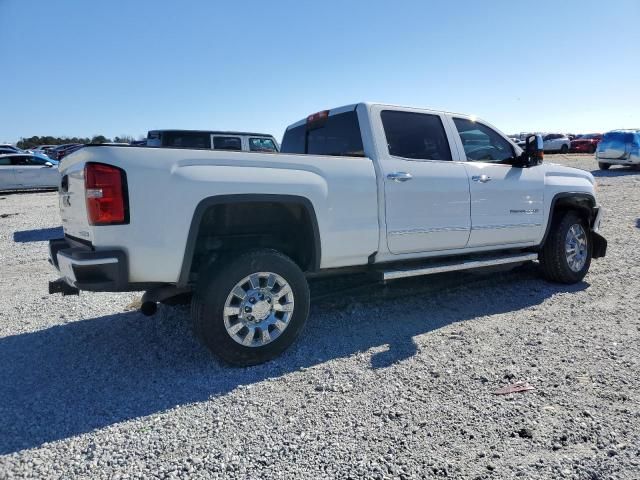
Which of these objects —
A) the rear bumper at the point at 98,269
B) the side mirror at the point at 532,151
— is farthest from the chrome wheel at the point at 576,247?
the rear bumper at the point at 98,269

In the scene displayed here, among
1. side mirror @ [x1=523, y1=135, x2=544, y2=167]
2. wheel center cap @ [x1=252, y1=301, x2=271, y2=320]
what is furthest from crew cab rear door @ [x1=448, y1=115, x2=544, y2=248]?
wheel center cap @ [x1=252, y1=301, x2=271, y2=320]

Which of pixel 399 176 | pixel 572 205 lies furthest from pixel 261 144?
pixel 399 176

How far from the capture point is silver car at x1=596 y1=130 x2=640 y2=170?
18.8 m

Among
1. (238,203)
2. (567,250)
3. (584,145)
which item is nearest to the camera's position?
(238,203)

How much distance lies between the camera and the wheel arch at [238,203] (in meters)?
3.03

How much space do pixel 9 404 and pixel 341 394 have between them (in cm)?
213

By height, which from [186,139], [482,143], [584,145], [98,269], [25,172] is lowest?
[98,269]

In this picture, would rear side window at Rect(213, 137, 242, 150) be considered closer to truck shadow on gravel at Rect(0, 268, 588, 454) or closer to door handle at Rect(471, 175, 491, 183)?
truck shadow on gravel at Rect(0, 268, 588, 454)

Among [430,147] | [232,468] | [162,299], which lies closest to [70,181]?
[162,299]

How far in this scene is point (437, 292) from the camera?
504 centimetres

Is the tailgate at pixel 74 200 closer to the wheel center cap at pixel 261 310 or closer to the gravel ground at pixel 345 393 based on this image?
the gravel ground at pixel 345 393

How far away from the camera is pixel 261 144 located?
492 inches

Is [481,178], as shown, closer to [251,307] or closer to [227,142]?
[251,307]

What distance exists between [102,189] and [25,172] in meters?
17.2
